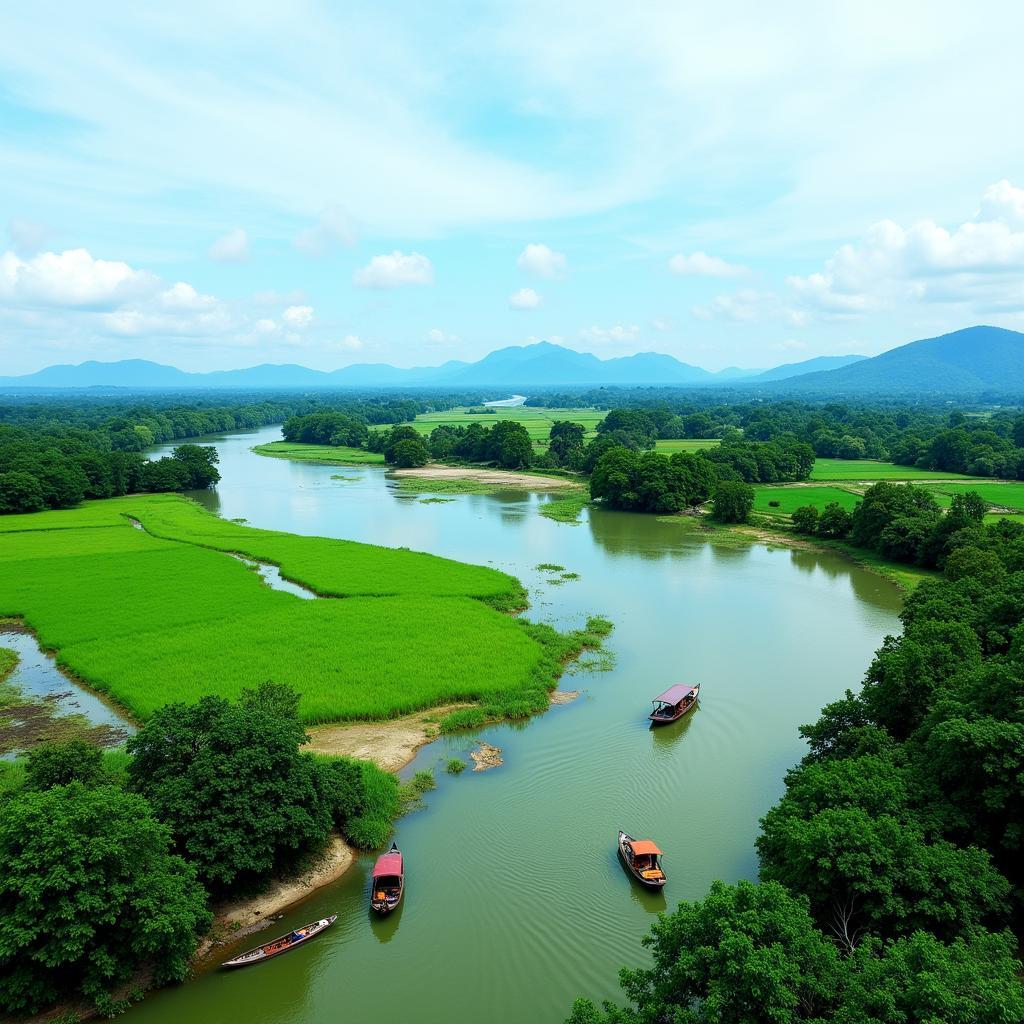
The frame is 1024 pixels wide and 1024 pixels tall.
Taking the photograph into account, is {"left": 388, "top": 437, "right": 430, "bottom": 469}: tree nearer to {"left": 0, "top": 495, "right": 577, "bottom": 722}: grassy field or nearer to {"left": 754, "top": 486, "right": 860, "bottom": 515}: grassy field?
{"left": 754, "top": 486, "right": 860, "bottom": 515}: grassy field

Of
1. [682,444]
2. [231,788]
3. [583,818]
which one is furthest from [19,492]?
[682,444]

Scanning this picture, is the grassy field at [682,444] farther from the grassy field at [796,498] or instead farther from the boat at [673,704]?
the boat at [673,704]

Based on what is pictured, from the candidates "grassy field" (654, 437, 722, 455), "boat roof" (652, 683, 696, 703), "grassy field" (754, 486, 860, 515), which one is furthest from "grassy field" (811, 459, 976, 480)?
"boat roof" (652, 683, 696, 703)

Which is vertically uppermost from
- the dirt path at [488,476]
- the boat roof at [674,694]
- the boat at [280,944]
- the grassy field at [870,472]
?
the boat at [280,944]

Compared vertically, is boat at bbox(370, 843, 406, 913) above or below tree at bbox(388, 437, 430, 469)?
above

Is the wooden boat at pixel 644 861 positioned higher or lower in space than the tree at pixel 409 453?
higher

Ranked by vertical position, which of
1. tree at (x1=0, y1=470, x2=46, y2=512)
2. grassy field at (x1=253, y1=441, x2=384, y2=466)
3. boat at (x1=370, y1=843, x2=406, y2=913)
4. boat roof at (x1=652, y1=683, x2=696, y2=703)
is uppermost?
tree at (x1=0, y1=470, x2=46, y2=512)

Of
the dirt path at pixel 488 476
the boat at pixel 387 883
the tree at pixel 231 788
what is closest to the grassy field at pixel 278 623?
the tree at pixel 231 788
